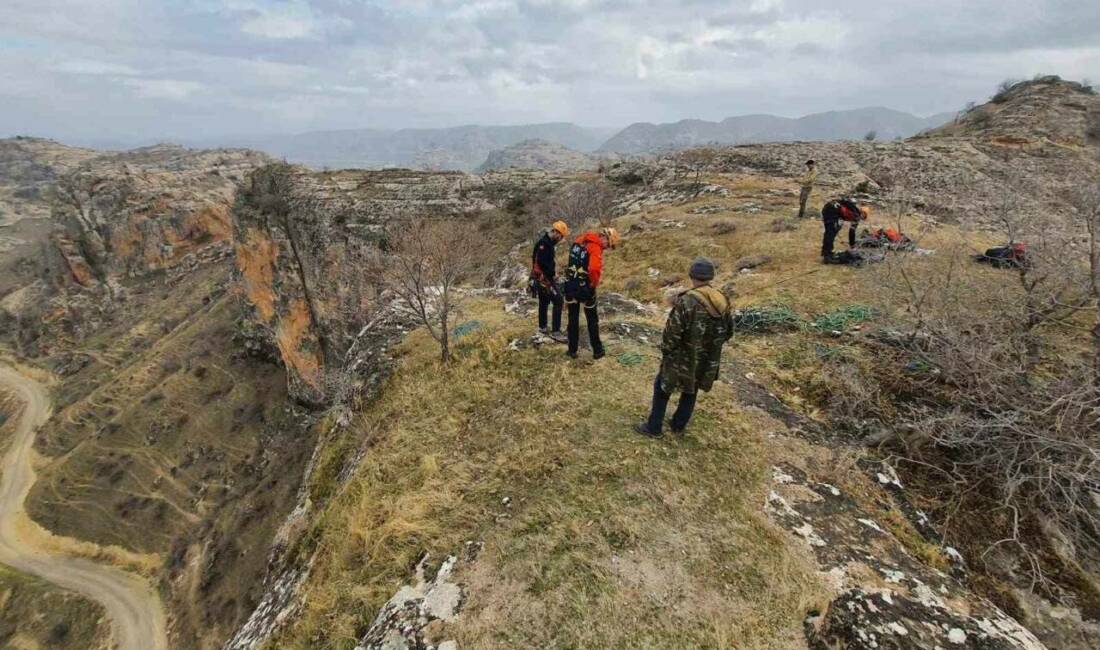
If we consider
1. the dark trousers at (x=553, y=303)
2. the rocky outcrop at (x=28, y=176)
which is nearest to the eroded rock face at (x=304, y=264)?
the dark trousers at (x=553, y=303)

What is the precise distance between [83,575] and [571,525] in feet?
168

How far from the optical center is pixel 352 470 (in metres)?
7.66

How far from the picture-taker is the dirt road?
31.7m

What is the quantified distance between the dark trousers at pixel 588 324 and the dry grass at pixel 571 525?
57 centimetres

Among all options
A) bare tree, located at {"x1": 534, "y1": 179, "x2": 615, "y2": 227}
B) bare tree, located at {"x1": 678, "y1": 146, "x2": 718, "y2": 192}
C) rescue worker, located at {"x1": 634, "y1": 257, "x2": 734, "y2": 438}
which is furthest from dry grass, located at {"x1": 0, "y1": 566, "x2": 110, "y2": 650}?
bare tree, located at {"x1": 678, "y1": 146, "x2": 718, "y2": 192}

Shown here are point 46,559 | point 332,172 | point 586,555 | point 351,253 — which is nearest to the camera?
point 586,555

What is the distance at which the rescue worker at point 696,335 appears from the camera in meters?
6.02

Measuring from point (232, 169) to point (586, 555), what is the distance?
119416mm

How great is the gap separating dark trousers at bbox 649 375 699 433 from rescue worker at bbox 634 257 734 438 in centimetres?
8

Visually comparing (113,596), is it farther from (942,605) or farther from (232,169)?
(232,169)

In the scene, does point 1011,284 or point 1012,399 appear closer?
point 1012,399

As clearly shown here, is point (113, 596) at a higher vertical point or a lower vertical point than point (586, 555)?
lower

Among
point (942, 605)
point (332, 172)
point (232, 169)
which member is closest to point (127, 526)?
point (332, 172)

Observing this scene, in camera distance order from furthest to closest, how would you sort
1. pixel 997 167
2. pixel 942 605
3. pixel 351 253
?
pixel 351 253, pixel 997 167, pixel 942 605
